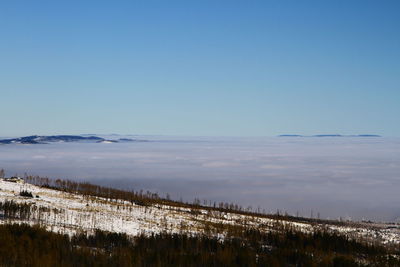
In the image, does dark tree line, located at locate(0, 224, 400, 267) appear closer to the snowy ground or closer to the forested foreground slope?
the forested foreground slope

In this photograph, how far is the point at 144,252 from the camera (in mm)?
11406

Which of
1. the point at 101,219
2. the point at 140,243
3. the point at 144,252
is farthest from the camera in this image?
the point at 101,219

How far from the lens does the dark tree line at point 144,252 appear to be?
10.0 m

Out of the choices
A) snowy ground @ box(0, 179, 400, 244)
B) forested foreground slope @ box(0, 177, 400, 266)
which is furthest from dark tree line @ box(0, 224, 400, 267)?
snowy ground @ box(0, 179, 400, 244)

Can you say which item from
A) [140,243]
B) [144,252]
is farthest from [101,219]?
[144,252]

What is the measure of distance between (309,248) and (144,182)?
39.8 meters

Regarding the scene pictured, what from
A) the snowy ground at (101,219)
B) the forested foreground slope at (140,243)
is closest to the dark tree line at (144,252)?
the forested foreground slope at (140,243)

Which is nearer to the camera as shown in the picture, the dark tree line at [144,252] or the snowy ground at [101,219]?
the dark tree line at [144,252]

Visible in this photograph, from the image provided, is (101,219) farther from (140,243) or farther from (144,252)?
(144,252)

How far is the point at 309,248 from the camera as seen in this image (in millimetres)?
14148

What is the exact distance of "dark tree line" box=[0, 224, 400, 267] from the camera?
10.0m

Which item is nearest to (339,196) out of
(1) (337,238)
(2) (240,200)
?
(2) (240,200)

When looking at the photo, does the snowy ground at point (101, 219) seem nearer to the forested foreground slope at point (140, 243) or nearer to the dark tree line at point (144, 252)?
the forested foreground slope at point (140, 243)

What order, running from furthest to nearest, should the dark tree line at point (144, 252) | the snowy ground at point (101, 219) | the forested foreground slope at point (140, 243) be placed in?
1. the snowy ground at point (101, 219)
2. the forested foreground slope at point (140, 243)
3. the dark tree line at point (144, 252)
